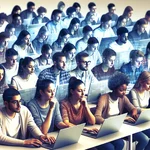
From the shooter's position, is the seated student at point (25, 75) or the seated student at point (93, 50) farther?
the seated student at point (93, 50)

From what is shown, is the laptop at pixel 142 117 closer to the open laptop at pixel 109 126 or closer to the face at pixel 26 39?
the open laptop at pixel 109 126

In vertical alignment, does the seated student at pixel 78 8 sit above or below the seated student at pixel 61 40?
above

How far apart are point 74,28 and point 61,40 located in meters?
0.38

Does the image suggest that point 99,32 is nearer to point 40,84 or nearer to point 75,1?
point 75,1

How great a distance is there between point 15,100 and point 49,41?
1.57 metres

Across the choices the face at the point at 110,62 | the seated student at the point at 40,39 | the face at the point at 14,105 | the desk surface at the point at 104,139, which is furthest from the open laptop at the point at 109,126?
the seated student at the point at 40,39

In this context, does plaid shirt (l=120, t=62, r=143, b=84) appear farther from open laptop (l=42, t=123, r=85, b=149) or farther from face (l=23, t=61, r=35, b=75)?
open laptop (l=42, t=123, r=85, b=149)

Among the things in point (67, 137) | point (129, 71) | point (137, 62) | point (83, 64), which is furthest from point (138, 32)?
point (67, 137)

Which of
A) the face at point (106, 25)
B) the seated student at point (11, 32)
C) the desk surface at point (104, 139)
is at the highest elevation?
the face at point (106, 25)

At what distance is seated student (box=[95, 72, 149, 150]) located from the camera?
9.25ft

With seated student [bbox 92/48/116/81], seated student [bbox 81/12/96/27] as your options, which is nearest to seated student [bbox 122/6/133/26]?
seated student [bbox 81/12/96/27]

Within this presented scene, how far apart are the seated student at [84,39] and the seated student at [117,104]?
781 mm

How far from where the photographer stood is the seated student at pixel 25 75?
2771mm

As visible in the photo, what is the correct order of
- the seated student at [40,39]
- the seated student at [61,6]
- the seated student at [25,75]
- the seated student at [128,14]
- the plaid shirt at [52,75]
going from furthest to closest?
the seated student at [128,14]
the seated student at [61,6]
the seated student at [40,39]
the plaid shirt at [52,75]
the seated student at [25,75]
